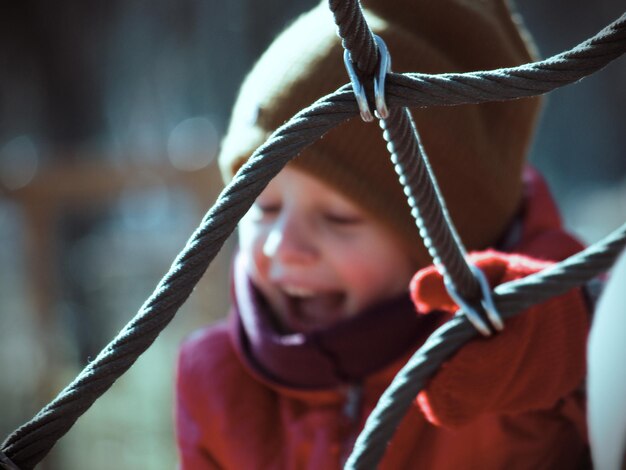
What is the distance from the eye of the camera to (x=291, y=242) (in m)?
0.64

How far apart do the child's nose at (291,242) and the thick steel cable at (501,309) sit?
0.24 metres

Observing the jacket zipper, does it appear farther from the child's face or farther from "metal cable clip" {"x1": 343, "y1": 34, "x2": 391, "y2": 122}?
"metal cable clip" {"x1": 343, "y1": 34, "x2": 391, "y2": 122}

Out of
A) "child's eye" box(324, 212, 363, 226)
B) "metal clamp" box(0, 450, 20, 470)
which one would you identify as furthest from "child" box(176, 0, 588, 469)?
"metal clamp" box(0, 450, 20, 470)

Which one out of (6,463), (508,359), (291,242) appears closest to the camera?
(6,463)

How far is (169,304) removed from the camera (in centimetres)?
35

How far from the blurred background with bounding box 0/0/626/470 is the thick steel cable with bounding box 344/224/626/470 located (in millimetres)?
1421

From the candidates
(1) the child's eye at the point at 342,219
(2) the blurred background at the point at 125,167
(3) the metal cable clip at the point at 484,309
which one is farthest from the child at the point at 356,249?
(2) the blurred background at the point at 125,167

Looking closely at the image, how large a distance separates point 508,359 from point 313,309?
291 mm

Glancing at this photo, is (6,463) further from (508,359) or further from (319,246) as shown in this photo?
(319,246)

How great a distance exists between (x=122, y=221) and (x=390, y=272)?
7.59ft

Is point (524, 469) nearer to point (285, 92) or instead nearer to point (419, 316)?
point (419, 316)

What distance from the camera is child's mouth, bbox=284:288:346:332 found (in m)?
0.70

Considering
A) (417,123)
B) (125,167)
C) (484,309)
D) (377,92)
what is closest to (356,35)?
(377,92)

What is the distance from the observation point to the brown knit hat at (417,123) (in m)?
0.65
